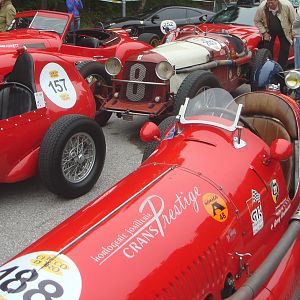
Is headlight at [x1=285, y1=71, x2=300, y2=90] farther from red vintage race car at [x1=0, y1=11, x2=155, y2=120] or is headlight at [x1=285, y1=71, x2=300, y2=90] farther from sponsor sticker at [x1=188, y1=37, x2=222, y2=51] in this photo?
red vintage race car at [x1=0, y1=11, x2=155, y2=120]

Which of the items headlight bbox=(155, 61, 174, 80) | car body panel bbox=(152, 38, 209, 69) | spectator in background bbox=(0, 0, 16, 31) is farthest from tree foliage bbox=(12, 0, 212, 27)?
headlight bbox=(155, 61, 174, 80)

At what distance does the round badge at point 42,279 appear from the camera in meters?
1.69

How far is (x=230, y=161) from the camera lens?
8.43 ft

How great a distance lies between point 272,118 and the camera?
11.6 feet

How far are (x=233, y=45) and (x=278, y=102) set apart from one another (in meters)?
3.81

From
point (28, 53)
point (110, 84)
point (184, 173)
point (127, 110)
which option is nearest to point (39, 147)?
point (28, 53)

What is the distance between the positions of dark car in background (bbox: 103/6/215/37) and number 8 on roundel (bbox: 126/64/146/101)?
6066 mm

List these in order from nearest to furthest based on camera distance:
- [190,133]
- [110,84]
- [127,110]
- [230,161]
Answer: [230,161] → [190,133] → [127,110] → [110,84]

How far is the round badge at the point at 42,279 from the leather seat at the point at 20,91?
8.36 ft

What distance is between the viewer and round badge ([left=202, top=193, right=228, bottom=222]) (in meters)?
2.27

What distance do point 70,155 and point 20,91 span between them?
75cm

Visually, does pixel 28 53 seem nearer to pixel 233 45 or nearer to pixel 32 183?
pixel 32 183

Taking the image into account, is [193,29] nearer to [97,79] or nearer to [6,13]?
[97,79]

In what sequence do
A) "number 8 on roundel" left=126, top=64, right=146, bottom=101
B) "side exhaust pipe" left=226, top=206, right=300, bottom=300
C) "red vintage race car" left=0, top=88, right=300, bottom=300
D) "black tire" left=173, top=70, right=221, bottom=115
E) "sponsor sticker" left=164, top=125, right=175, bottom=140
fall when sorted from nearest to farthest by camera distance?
"red vintage race car" left=0, top=88, right=300, bottom=300 < "side exhaust pipe" left=226, top=206, right=300, bottom=300 < "sponsor sticker" left=164, top=125, right=175, bottom=140 < "black tire" left=173, top=70, right=221, bottom=115 < "number 8 on roundel" left=126, top=64, right=146, bottom=101
